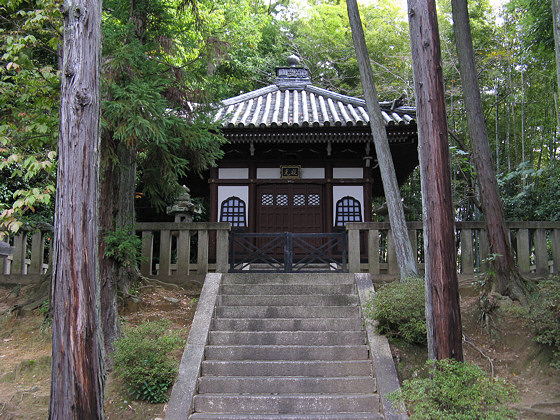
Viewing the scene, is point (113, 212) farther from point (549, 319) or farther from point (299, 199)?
point (549, 319)

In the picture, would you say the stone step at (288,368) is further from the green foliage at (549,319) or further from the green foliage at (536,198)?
the green foliage at (536,198)

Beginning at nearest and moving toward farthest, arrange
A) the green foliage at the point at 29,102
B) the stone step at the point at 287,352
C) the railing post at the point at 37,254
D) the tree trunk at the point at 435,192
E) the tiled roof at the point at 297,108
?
the tree trunk at the point at 435,192
the green foliage at the point at 29,102
the stone step at the point at 287,352
the railing post at the point at 37,254
the tiled roof at the point at 297,108

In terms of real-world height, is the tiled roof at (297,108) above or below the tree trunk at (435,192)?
above

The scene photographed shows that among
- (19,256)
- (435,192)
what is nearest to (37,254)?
(19,256)

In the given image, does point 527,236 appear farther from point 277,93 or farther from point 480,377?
point 277,93

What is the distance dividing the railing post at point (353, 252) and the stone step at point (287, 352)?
8.34 feet

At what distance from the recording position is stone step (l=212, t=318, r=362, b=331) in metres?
7.16

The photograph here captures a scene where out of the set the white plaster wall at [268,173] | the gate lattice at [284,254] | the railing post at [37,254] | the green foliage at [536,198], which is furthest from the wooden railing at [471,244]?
the railing post at [37,254]

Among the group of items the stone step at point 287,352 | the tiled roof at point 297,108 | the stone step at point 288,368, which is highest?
the tiled roof at point 297,108

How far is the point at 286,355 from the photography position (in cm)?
660

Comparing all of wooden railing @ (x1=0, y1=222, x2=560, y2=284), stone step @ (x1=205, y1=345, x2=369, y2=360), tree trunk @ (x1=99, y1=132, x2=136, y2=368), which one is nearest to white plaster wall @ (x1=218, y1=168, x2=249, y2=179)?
wooden railing @ (x1=0, y1=222, x2=560, y2=284)

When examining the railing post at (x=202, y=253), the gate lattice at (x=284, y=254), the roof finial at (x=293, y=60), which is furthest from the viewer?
A: the roof finial at (x=293, y=60)

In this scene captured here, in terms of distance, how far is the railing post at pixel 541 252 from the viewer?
354 inches

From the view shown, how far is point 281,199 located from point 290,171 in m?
0.76
